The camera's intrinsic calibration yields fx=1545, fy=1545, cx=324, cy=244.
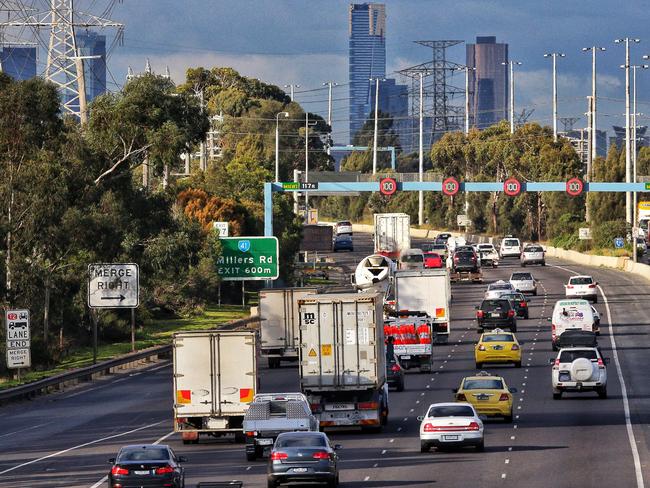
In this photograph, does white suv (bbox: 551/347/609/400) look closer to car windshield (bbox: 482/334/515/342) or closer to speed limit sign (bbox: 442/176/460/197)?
car windshield (bbox: 482/334/515/342)

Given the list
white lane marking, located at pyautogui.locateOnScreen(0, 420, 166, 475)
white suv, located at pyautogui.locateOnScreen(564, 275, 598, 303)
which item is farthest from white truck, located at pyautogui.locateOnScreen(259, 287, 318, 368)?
white suv, located at pyautogui.locateOnScreen(564, 275, 598, 303)

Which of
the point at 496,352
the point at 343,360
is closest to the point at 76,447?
the point at 343,360

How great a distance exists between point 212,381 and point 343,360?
3613 mm

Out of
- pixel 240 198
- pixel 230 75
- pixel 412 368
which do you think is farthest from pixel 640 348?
pixel 230 75

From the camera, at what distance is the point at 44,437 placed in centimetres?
3975

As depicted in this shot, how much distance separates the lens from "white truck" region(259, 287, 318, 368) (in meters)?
59.4

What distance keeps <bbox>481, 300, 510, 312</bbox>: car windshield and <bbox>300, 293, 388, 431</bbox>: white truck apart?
31.6m

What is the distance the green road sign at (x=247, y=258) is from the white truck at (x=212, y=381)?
3802 centimetres

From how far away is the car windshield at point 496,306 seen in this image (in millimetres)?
70375

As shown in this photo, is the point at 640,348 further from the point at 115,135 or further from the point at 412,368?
the point at 115,135

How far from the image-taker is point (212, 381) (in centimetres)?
3656

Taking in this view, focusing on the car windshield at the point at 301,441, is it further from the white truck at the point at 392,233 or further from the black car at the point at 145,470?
the white truck at the point at 392,233

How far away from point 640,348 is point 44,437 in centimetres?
3146

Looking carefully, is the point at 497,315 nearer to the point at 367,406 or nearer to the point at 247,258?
the point at 247,258
